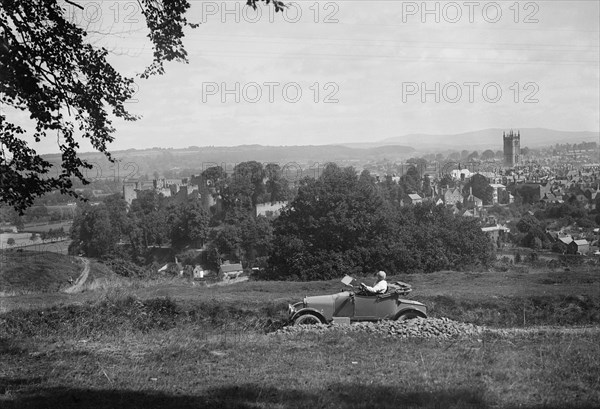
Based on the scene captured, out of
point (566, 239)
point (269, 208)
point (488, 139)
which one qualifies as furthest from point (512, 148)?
point (269, 208)

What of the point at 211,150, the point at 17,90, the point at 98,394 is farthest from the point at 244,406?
the point at 211,150

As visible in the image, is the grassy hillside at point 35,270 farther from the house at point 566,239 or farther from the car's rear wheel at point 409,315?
the house at point 566,239

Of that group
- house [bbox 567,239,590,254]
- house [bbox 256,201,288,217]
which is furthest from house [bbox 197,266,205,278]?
house [bbox 567,239,590,254]

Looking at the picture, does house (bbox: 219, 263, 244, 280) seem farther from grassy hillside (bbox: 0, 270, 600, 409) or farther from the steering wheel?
the steering wheel

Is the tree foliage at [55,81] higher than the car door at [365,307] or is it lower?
higher

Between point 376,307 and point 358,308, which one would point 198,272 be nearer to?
point 358,308

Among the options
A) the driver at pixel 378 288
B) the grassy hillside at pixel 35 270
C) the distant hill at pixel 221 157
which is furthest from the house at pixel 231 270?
the driver at pixel 378 288
